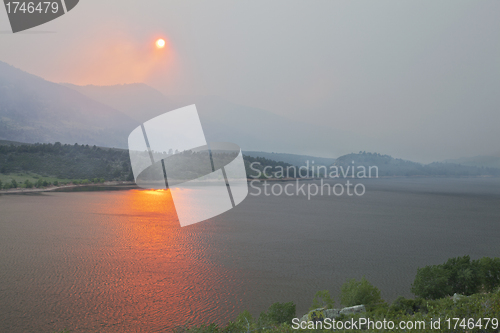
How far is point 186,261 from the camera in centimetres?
1477

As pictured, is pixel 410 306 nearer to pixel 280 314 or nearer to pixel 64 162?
pixel 280 314

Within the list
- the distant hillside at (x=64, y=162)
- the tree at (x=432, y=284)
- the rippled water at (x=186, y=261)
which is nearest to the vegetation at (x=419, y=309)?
the tree at (x=432, y=284)

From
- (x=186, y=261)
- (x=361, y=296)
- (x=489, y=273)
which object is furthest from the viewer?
(x=186, y=261)

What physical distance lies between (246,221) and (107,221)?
11.8 metres

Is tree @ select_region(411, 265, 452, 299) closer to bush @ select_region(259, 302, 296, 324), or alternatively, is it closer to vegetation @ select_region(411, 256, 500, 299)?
vegetation @ select_region(411, 256, 500, 299)

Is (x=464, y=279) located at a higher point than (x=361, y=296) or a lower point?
lower

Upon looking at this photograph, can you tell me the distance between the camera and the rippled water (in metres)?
9.54

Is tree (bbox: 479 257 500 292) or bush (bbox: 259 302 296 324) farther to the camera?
tree (bbox: 479 257 500 292)

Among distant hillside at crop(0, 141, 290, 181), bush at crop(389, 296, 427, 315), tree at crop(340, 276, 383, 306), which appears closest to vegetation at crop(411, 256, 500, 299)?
bush at crop(389, 296, 427, 315)

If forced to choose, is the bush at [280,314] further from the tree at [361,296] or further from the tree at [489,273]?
the tree at [489,273]

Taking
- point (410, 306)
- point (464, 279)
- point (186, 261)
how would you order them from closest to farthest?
point (410, 306)
point (464, 279)
point (186, 261)

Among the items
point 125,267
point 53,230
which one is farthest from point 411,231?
point 53,230

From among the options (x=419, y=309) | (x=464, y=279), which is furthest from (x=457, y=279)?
(x=419, y=309)

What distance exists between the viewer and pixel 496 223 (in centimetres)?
2900
